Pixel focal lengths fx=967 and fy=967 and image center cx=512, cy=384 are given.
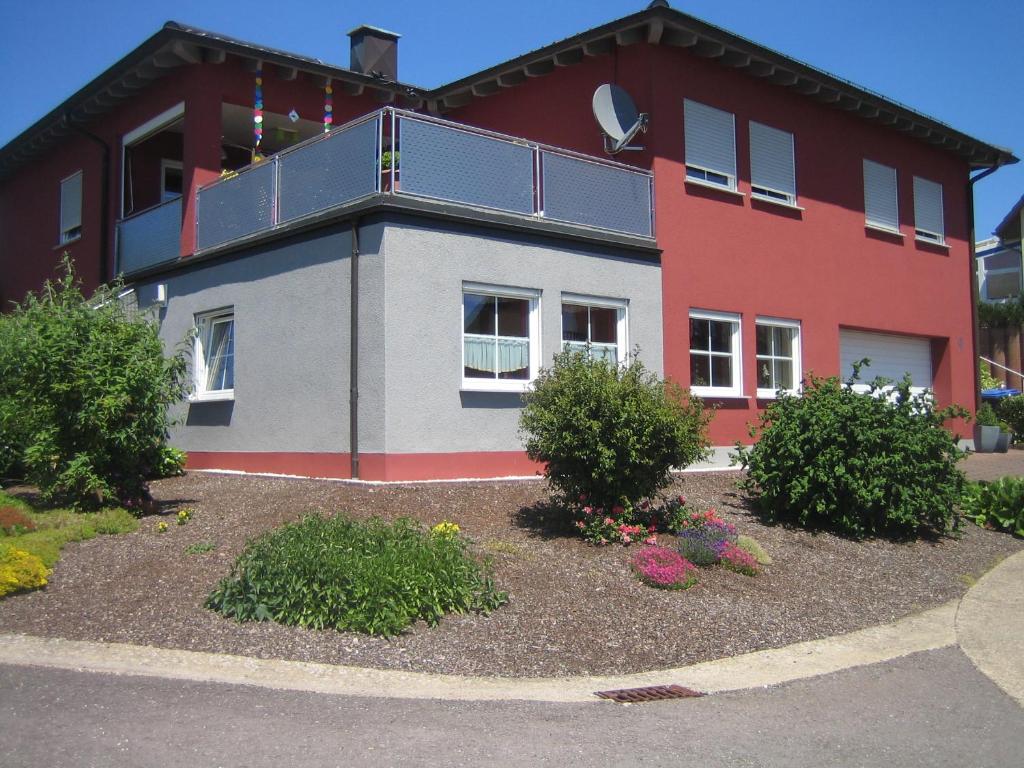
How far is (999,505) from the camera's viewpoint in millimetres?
12656

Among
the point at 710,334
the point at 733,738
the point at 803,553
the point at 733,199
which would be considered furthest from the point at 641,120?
the point at 733,738

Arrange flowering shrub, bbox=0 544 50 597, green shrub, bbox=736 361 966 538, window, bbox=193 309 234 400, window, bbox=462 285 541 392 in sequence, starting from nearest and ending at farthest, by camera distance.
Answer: flowering shrub, bbox=0 544 50 597 < green shrub, bbox=736 361 966 538 < window, bbox=462 285 541 392 < window, bbox=193 309 234 400

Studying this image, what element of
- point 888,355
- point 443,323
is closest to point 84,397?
point 443,323

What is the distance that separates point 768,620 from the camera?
26.0 ft

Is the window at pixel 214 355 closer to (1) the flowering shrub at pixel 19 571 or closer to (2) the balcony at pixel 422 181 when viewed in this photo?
(2) the balcony at pixel 422 181

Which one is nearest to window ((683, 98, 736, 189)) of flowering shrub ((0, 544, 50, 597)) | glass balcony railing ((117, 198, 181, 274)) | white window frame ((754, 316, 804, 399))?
white window frame ((754, 316, 804, 399))

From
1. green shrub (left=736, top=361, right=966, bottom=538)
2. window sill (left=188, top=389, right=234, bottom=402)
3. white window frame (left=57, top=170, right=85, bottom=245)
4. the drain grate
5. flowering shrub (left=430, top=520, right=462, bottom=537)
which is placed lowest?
the drain grate

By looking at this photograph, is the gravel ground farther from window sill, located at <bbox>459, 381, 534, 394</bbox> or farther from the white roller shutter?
the white roller shutter

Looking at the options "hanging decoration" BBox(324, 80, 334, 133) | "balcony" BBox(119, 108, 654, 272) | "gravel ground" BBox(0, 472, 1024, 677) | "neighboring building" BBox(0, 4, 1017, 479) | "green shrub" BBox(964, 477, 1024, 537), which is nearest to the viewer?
"gravel ground" BBox(0, 472, 1024, 677)

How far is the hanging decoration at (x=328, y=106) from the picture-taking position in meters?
16.3

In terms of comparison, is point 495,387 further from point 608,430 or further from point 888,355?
point 888,355

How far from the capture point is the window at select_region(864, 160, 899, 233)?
60.4ft

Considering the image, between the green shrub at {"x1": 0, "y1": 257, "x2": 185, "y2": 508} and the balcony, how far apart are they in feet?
11.2

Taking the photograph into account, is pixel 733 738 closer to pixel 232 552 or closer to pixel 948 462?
pixel 232 552
